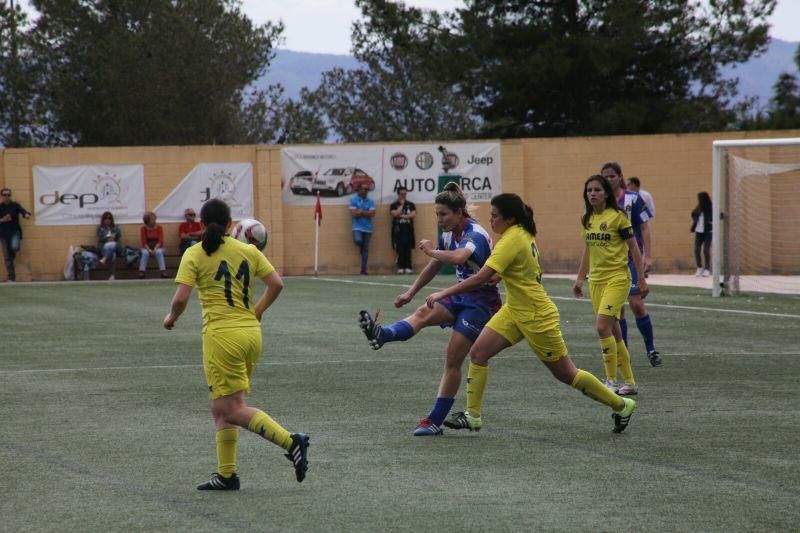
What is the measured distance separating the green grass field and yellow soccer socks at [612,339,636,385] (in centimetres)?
25

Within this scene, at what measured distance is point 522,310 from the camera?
27.8ft

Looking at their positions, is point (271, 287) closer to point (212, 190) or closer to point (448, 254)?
point (448, 254)

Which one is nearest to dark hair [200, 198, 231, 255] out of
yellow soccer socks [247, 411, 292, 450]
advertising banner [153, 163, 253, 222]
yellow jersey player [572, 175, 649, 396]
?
yellow soccer socks [247, 411, 292, 450]

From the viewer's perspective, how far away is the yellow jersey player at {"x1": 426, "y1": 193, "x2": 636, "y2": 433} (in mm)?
8344

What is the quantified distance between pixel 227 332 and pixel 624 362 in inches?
179

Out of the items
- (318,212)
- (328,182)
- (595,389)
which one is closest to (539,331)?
(595,389)

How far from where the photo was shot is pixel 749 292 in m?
22.4

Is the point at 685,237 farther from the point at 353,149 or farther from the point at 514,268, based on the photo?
the point at 514,268

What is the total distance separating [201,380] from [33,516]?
5.22 m

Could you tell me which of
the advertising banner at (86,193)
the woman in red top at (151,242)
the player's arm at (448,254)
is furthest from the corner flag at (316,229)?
the player's arm at (448,254)

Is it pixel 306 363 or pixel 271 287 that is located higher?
pixel 271 287

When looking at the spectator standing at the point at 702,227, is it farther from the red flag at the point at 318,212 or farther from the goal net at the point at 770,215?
the red flag at the point at 318,212

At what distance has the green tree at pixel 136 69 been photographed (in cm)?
4075

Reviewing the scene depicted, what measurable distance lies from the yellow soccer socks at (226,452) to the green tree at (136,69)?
34.9m
